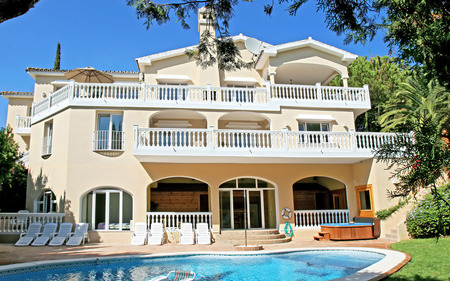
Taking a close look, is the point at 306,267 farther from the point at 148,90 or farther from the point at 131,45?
the point at 148,90

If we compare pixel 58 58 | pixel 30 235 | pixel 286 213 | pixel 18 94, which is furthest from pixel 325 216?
pixel 58 58

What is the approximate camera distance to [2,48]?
7.14 m

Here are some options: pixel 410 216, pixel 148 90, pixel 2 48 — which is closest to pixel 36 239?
pixel 148 90

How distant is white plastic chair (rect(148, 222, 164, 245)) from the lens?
51.4 feet

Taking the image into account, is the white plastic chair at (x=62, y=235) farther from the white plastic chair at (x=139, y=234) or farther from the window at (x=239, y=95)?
the window at (x=239, y=95)

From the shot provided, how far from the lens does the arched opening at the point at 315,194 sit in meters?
22.0

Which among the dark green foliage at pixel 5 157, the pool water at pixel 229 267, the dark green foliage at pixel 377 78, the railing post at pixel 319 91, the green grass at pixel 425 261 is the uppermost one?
the dark green foliage at pixel 377 78

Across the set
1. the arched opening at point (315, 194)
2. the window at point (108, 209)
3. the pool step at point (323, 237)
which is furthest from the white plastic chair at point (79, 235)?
the arched opening at point (315, 194)

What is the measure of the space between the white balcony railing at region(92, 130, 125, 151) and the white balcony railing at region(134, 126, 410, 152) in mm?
1531

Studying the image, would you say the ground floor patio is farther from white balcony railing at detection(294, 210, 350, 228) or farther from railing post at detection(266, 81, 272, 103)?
railing post at detection(266, 81, 272, 103)

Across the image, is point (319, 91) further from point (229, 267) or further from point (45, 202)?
point (45, 202)

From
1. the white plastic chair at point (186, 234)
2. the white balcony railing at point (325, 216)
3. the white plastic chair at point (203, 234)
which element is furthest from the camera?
the white balcony railing at point (325, 216)

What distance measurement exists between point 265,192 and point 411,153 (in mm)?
15019

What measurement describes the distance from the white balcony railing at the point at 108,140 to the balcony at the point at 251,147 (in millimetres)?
1554
